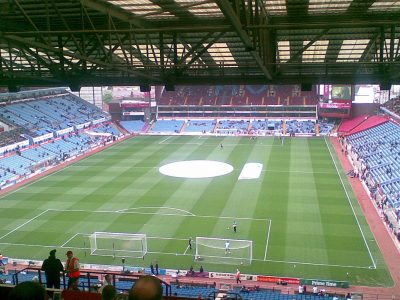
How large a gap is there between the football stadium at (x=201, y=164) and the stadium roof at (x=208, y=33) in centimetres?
6

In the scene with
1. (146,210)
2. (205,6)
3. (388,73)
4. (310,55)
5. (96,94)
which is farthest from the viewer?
(96,94)

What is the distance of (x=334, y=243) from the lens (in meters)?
22.5

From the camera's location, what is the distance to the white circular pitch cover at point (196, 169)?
3725 centimetres

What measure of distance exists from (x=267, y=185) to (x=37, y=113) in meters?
33.8

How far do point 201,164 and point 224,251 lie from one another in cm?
2043

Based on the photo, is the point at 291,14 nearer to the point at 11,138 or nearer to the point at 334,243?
the point at 334,243

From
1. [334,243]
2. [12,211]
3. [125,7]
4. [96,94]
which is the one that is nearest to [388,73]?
[125,7]

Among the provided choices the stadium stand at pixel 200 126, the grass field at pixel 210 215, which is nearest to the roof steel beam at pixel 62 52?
the grass field at pixel 210 215

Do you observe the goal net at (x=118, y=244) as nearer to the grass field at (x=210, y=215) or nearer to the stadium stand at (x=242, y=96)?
the grass field at (x=210, y=215)

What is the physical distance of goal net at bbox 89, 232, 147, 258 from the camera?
21.9 metres

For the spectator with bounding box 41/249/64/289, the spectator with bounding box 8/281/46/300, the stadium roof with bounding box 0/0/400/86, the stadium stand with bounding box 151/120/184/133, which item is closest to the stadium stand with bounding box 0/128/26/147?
the stadium stand with bounding box 151/120/184/133

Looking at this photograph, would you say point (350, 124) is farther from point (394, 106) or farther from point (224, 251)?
point (224, 251)

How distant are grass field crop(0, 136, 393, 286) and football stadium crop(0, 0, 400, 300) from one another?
0.12m

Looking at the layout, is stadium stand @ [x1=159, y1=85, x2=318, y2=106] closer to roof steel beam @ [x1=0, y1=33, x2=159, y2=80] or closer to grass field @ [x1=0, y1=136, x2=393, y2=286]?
grass field @ [x1=0, y1=136, x2=393, y2=286]
